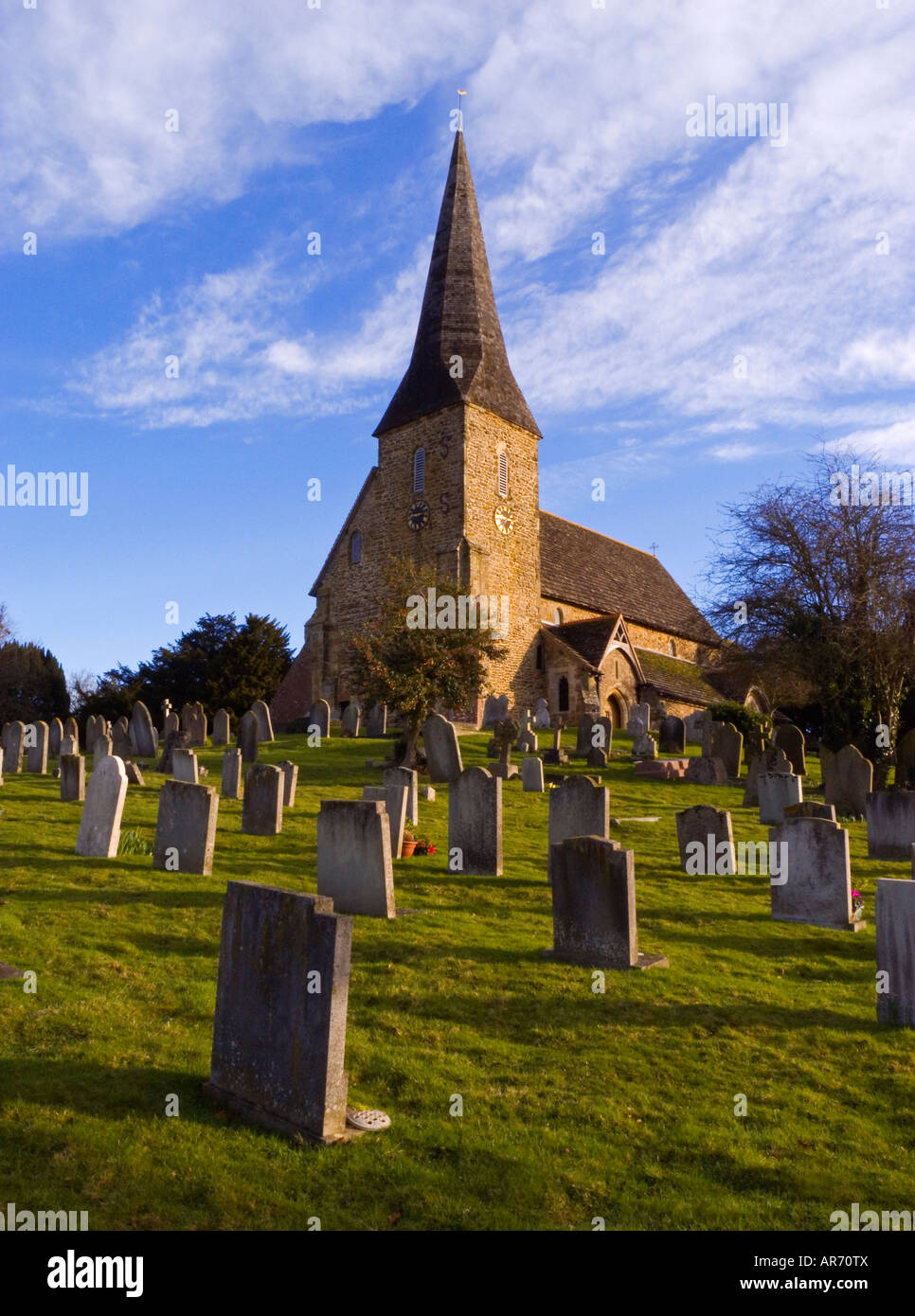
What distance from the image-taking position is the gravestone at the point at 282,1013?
14.1ft

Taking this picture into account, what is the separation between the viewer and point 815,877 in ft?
28.6

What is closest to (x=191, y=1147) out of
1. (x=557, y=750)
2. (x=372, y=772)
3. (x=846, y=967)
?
(x=846, y=967)

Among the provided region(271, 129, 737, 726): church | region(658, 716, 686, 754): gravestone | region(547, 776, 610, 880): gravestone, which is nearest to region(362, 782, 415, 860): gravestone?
region(547, 776, 610, 880): gravestone

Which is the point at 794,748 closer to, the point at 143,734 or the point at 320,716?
the point at 320,716

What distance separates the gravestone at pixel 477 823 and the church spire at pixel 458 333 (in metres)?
27.9

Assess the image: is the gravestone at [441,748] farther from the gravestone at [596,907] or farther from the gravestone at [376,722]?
the gravestone at [376,722]

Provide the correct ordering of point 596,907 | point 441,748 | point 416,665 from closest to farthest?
point 596,907 < point 441,748 < point 416,665

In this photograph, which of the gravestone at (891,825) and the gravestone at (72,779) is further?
the gravestone at (72,779)

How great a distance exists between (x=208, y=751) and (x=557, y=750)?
867 cm

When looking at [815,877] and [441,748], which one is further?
[441,748]

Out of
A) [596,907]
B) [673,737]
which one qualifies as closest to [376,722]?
[673,737]

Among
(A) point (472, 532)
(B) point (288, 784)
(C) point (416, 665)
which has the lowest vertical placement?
(B) point (288, 784)

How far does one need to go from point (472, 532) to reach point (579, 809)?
24925 mm

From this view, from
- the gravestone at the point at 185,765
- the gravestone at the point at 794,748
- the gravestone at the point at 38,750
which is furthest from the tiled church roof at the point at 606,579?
the gravestone at the point at 185,765
